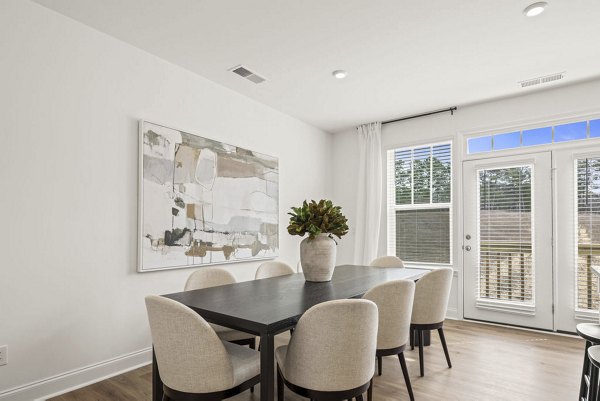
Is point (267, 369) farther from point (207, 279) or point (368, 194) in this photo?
point (368, 194)

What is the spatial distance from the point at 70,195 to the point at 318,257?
1.85 metres

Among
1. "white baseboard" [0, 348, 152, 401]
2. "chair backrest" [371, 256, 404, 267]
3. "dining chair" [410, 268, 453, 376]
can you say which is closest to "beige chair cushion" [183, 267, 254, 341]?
"white baseboard" [0, 348, 152, 401]

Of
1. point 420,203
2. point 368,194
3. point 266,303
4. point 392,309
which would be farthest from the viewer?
point 368,194

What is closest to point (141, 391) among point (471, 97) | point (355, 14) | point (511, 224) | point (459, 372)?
point (459, 372)

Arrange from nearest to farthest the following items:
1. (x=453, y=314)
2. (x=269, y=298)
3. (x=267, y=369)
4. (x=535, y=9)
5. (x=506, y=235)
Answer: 1. (x=267, y=369)
2. (x=269, y=298)
3. (x=535, y=9)
4. (x=506, y=235)
5. (x=453, y=314)

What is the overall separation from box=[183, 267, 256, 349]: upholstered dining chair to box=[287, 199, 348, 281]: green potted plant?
589 mm

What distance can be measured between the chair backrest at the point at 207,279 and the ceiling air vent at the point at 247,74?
1.92 metres

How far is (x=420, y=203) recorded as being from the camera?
16.3 ft

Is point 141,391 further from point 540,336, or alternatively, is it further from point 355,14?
point 540,336

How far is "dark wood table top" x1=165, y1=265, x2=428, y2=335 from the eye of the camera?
1543 millimetres

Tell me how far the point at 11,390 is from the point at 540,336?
4.64 meters

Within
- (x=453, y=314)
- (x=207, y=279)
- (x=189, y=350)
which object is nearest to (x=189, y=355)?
(x=189, y=350)

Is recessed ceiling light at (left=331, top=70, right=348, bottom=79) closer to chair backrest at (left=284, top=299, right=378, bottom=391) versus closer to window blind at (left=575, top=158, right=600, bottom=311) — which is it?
chair backrest at (left=284, top=299, right=378, bottom=391)

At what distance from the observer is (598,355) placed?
1.48 meters
